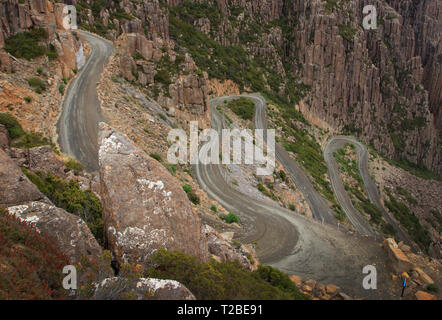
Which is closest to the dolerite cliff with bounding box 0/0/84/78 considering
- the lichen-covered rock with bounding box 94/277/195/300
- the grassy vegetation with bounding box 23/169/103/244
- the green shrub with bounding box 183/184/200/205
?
the grassy vegetation with bounding box 23/169/103/244

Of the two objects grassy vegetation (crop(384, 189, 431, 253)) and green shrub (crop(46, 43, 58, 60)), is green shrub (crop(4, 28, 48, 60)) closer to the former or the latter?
green shrub (crop(46, 43, 58, 60))

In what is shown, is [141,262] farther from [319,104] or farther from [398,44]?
[398,44]

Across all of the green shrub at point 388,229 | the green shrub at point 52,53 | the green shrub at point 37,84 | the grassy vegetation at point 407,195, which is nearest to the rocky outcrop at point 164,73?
the green shrub at point 52,53

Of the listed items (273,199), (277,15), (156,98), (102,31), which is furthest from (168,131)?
(277,15)

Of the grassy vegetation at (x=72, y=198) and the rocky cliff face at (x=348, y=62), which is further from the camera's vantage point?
the rocky cliff face at (x=348, y=62)

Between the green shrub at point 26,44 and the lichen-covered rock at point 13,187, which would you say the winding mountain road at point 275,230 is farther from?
the lichen-covered rock at point 13,187

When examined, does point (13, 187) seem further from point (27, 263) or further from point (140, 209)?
point (140, 209)
